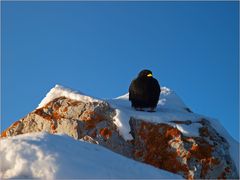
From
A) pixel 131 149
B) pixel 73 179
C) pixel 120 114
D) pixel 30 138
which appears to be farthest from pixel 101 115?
pixel 73 179

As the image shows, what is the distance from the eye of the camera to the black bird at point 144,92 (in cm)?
1292

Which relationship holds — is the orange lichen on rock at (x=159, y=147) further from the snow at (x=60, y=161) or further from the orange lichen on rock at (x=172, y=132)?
the snow at (x=60, y=161)

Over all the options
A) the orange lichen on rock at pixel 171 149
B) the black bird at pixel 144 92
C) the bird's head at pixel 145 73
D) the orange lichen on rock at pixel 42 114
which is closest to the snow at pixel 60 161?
the orange lichen on rock at pixel 171 149

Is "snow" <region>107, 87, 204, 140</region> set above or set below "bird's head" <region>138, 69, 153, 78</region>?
below

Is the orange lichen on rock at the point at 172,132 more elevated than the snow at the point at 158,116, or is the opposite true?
the snow at the point at 158,116

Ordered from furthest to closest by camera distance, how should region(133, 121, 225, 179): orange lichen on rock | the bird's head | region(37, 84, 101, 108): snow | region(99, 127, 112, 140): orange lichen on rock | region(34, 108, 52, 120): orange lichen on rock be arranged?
the bird's head < region(37, 84, 101, 108): snow < region(34, 108, 52, 120): orange lichen on rock < region(99, 127, 112, 140): orange lichen on rock < region(133, 121, 225, 179): orange lichen on rock

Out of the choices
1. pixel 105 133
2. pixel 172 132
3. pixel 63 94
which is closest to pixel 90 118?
pixel 105 133

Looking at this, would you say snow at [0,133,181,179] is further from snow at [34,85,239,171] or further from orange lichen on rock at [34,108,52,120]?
orange lichen on rock at [34,108,52,120]

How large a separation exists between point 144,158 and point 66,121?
249 cm

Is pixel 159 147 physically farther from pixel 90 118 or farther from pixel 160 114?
pixel 90 118

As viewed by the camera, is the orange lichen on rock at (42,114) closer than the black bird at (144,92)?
Yes

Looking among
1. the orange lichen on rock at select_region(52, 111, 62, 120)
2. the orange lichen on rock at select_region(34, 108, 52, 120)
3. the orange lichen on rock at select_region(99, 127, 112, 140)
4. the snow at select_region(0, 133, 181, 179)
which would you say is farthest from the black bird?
the snow at select_region(0, 133, 181, 179)

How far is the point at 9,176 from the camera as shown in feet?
14.8

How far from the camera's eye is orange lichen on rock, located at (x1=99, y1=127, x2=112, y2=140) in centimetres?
1134
